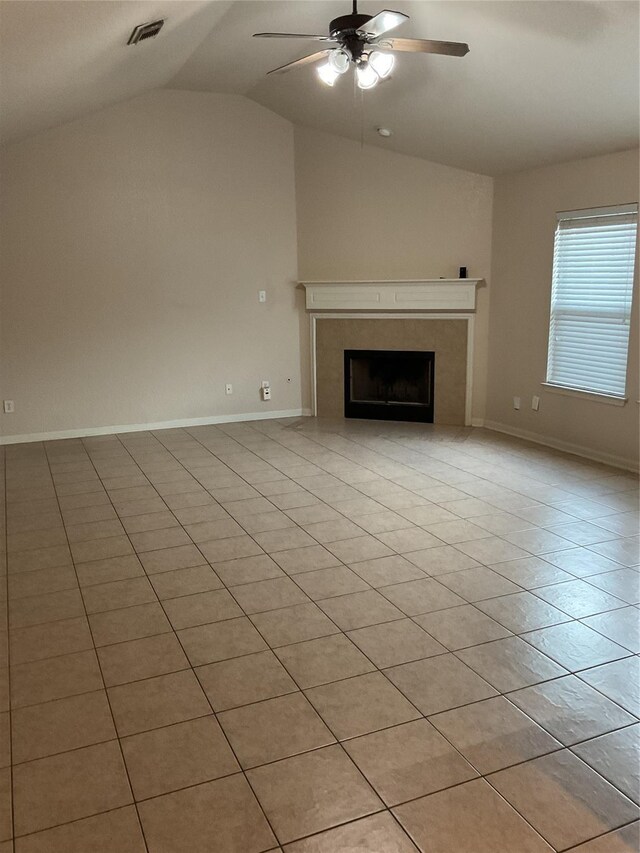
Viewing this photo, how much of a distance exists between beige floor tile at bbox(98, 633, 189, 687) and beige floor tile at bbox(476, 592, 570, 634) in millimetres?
1333

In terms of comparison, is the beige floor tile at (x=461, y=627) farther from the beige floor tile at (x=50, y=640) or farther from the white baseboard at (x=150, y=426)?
the white baseboard at (x=150, y=426)

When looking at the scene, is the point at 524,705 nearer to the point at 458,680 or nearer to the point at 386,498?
the point at 458,680

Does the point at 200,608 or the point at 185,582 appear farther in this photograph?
the point at 185,582

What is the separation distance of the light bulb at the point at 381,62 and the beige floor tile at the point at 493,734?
3.06m

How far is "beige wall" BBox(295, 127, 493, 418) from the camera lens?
620 cm

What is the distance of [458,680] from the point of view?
2439 millimetres

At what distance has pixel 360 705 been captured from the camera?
2.31m

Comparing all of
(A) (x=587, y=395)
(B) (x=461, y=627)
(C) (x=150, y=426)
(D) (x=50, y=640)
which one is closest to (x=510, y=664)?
(B) (x=461, y=627)

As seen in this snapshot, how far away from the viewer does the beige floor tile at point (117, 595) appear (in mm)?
3037

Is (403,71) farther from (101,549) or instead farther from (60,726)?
(60,726)

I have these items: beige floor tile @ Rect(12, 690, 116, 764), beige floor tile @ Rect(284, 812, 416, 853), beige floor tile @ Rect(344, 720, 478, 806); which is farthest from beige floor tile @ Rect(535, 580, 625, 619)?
beige floor tile @ Rect(12, 690, 116, 764)

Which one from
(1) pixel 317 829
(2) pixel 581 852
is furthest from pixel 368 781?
(2) pixel 581 852

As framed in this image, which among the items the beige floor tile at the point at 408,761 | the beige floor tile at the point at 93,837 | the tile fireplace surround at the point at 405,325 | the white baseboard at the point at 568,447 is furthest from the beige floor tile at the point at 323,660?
the tile fireplace surround at the point at 405,325

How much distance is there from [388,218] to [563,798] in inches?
217
